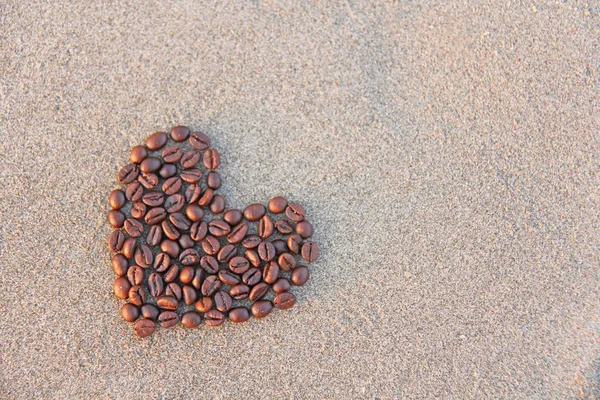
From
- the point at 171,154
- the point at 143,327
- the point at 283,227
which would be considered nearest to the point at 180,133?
the point at 171,154

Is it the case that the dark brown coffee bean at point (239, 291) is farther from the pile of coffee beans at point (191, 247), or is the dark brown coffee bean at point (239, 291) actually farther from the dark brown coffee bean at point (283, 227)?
the dark brown coffee bean at point (283, 227)

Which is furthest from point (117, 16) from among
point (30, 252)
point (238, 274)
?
point (238, 274)

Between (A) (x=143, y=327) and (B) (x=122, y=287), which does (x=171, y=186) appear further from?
(A) (x=143, y=327)

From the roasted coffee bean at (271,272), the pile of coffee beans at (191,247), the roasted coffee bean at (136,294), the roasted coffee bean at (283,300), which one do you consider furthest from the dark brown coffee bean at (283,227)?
the roasted coffee bean at (136,294)

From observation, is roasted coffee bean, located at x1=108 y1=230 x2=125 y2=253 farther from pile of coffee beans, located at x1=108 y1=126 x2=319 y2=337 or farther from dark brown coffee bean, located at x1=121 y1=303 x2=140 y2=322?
dark brown coffee bean, located at x1=121 y1=303 x2=140 y2=322

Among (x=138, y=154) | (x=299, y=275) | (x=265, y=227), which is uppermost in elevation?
(x=138, y=154)

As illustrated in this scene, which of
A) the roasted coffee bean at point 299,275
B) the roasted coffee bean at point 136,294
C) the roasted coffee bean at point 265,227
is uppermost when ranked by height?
the roasted coffee bean at point 265,227

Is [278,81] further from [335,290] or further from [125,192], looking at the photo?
[335,290]
